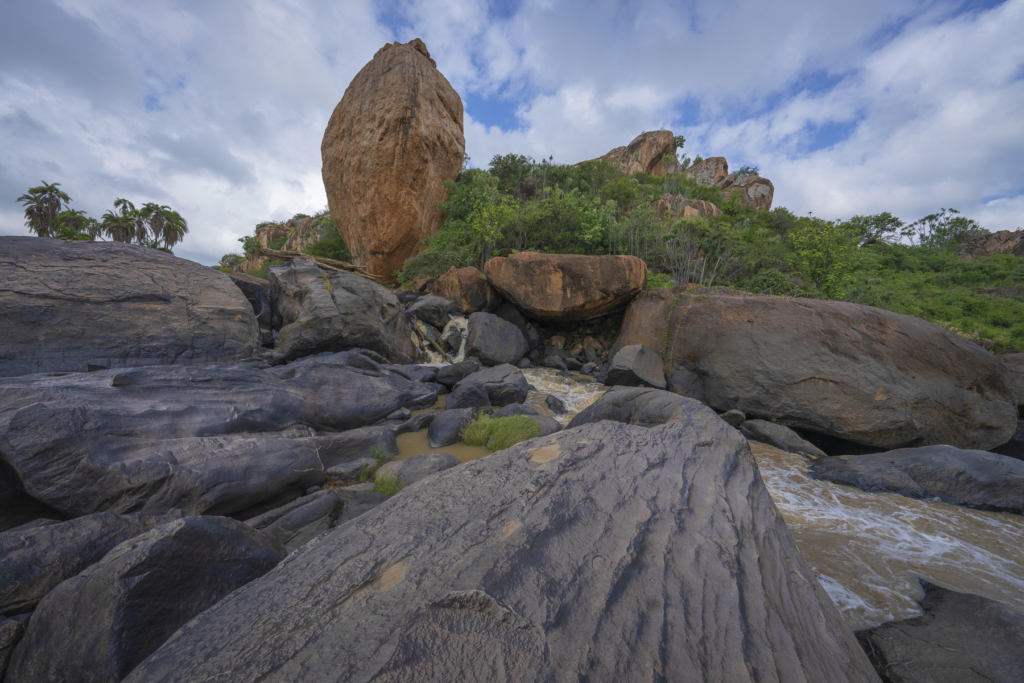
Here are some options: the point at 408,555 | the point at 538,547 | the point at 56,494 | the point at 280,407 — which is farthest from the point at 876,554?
the point at 56,494

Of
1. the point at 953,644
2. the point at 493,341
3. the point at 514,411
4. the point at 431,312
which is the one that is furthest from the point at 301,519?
the point at 431,312

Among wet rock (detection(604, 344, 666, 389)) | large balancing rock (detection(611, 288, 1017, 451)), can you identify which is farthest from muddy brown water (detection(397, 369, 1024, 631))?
wet rock (detection(604, 344, 666, 389))

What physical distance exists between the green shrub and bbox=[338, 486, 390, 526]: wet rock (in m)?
1.87

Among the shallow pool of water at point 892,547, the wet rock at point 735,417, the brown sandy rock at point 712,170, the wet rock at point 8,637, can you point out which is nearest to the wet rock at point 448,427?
the wet rock at point 8,637

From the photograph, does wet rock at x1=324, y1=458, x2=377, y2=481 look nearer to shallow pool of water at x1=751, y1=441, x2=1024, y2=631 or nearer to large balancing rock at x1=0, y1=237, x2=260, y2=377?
shallow pool of water at x1=751, y1=441, x2=1024, y2=631

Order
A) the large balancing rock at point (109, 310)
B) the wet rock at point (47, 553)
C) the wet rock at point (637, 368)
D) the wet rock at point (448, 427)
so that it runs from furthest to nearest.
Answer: the wet rock at point (637, 368) < the large balancing rock at point (109, 310) < the wet rock at point (448, 427) < the wet rock at point (47, 553)

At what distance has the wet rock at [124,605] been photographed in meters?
1.64

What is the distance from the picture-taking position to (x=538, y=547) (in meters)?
1.80

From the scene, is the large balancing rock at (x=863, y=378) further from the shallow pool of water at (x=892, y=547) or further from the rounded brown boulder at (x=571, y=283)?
the rounded brown boulder at (x=571, y=283)

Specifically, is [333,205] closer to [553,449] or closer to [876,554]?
[553,449]

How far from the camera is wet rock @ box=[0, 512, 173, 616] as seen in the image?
1965mm

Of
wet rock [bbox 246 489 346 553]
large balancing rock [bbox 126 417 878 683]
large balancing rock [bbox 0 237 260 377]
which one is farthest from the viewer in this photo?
large balancing rock [bbox 0 237 260 377]

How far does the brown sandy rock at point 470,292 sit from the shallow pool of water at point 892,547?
978 centimetres

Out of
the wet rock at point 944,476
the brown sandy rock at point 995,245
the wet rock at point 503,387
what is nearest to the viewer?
the wet rock at point 944,476
